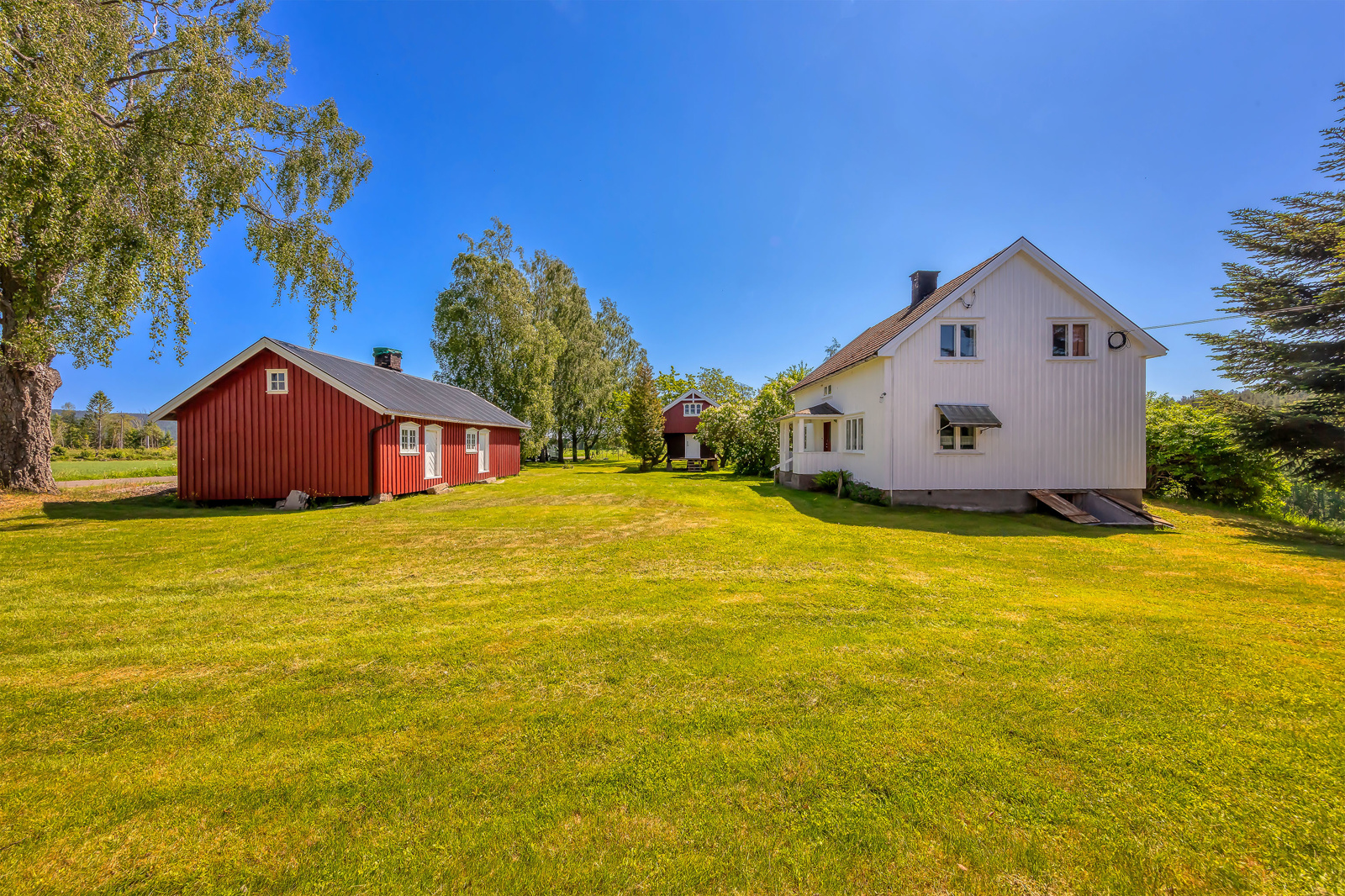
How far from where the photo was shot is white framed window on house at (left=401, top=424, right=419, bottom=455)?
1612cm

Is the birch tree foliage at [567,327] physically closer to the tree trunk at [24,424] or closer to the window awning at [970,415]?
the tree trunk at [24,424]

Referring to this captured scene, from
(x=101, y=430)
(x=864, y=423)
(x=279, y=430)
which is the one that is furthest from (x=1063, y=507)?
(x=101, y=430)

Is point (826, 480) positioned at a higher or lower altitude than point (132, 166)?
lower

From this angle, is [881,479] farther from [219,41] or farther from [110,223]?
[219,41]

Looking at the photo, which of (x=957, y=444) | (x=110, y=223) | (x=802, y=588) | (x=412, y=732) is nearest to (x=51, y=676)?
(x=412, y=732)

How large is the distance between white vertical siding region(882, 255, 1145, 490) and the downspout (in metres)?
15.1

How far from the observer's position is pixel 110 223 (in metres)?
11.2

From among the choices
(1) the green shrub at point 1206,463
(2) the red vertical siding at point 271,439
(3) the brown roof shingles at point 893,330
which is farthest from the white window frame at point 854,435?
(2) the red vertical siding at point 271,439

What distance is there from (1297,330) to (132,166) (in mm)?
31255

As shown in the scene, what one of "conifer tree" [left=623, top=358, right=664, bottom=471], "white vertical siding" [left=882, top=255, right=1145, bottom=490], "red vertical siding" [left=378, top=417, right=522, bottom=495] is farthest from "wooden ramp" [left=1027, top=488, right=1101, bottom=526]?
"conifer tree" [left=623, top=358, right=664, bottom=471]

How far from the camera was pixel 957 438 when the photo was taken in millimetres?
13656

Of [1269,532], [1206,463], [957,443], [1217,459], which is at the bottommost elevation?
[1269,532]

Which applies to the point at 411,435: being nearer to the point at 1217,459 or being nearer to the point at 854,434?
the point at 854,434

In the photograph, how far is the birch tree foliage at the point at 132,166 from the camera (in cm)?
961
